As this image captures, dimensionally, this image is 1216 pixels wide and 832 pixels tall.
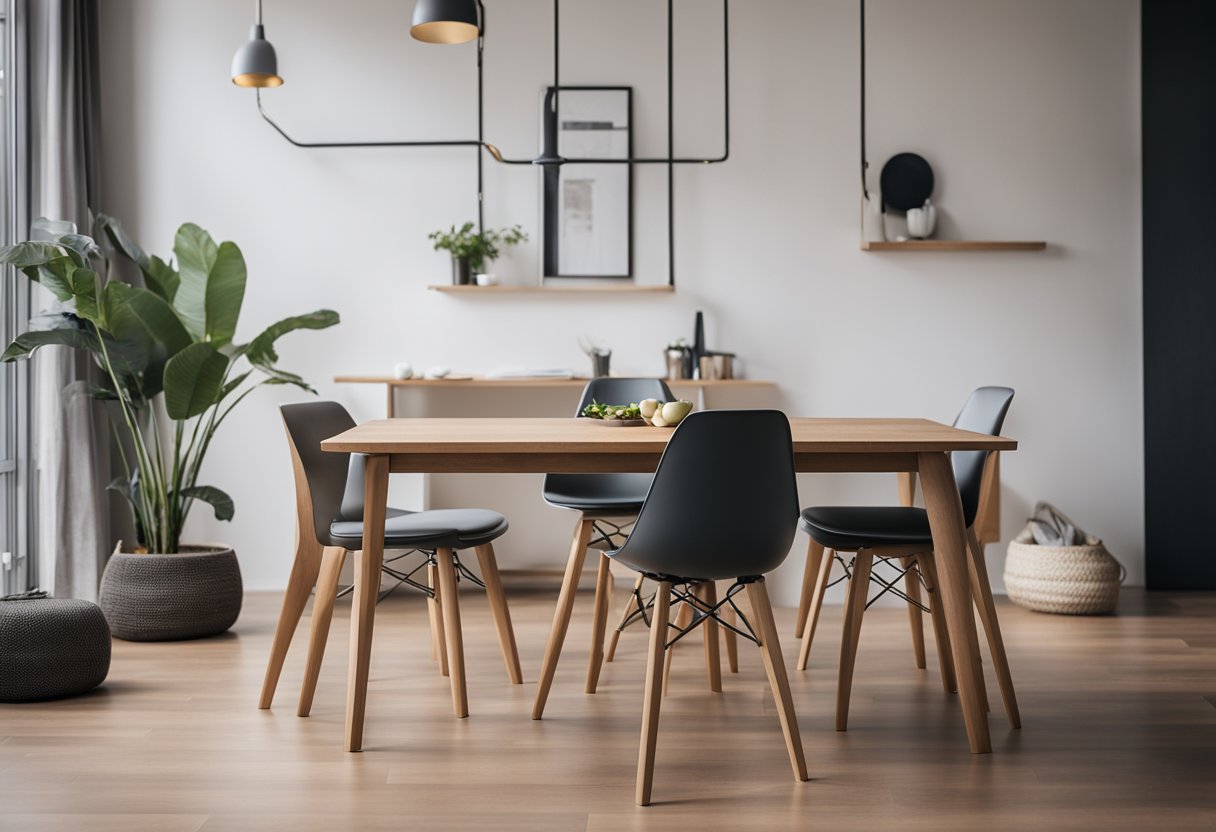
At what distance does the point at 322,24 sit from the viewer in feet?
15.6

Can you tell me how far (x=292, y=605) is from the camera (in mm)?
3020

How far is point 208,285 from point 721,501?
7.97 ft

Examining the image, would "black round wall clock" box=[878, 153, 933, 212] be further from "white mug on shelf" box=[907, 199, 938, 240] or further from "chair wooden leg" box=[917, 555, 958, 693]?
"chair wooden leg" box=[917, 555, 958, 693]

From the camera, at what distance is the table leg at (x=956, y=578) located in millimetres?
2627

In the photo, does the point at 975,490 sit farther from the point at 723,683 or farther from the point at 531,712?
the point at 531,712

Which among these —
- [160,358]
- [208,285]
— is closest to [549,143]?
[208,285]

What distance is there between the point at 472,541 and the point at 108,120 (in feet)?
9.70

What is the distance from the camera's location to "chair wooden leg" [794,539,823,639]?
362 cm

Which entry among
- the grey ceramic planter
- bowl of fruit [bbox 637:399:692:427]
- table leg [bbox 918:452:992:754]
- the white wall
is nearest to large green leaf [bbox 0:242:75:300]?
the grey ceramic planter

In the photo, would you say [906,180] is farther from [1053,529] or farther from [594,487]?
[594,487]

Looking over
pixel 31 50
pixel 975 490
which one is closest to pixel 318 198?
pixel 31 50

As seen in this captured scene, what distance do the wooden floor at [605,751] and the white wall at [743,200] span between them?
1.36 m

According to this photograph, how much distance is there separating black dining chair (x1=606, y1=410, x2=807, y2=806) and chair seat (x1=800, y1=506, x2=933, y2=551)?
19.3 inches

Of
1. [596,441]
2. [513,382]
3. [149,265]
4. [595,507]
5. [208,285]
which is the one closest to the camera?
[596,441]
